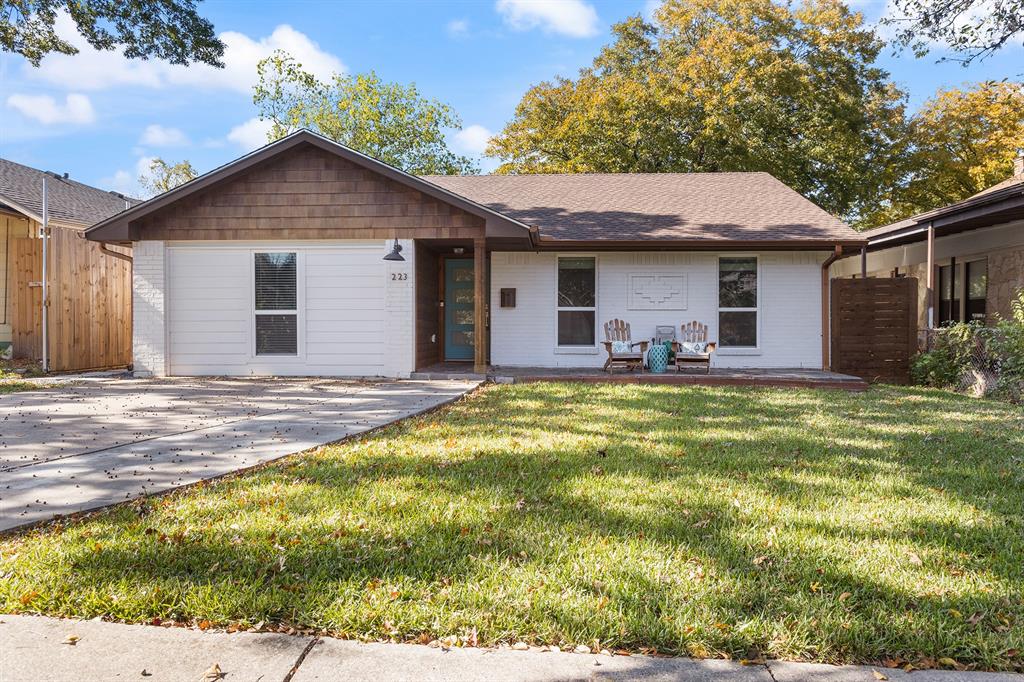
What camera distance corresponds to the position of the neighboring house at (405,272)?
35.1ft

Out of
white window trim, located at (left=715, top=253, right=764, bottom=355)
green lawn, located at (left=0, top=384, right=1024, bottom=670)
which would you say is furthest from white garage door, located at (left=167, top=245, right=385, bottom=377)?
white window trim, located at (left=715, top=253, right=764, bottom=355)

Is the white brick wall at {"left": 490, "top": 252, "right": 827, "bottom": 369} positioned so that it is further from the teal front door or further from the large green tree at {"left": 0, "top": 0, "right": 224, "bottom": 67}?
the large green tree at {"left": 0, "top": 0, "right": 224, "bottom": 67}

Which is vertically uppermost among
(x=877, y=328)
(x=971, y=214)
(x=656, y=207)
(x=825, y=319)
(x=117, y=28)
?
(x=117, y=28)

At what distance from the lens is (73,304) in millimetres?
12258

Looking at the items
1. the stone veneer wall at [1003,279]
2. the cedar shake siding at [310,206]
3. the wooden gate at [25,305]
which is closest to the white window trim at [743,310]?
the stone veneer wall at [1003,279]

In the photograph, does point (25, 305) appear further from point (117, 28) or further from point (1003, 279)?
point (1003, 279)

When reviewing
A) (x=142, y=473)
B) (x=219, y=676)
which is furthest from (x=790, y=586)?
(x=142, y=473)

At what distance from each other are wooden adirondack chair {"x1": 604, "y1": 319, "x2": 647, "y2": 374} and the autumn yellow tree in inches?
687

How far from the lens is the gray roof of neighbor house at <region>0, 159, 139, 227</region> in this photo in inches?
497

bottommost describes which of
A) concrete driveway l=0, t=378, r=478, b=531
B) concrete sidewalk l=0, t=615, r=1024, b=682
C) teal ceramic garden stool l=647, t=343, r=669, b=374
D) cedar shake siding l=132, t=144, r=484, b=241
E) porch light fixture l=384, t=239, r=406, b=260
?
concrete sidewalk l=0, t=615, r=1024, b=682

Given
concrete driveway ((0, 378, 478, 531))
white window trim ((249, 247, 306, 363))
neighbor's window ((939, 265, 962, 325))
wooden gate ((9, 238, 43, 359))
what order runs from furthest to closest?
neighbor's window ((939, 265, 962, 325)), wooden gate ((9, 238, 43, 359)), white window trim ((249, 247, 306, 363)), concrete driveway ((0, 378, 478, 531))

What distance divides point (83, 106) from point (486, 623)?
43841 millimetres

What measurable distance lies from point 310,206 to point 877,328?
33.1 feet

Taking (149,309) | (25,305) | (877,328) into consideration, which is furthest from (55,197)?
(877,328)
